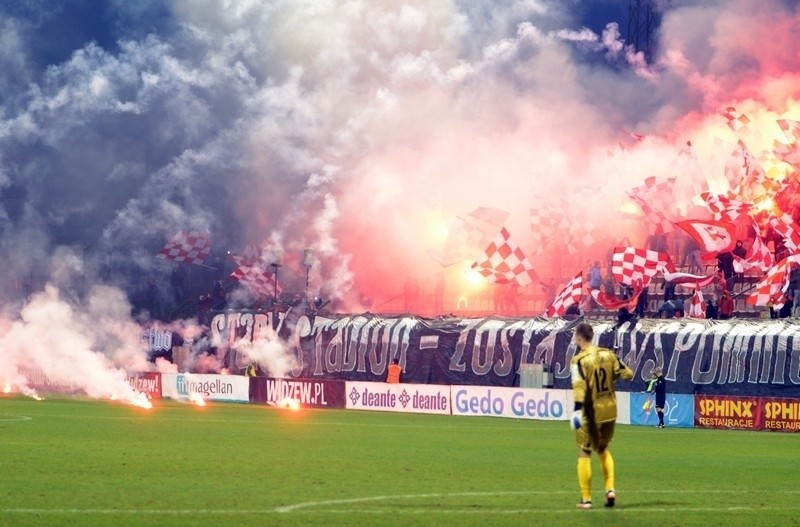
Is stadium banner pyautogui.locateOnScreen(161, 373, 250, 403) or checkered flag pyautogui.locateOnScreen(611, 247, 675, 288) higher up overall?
checkered flag pyautogui.locateOnScreen(611, 247, 675, 288)

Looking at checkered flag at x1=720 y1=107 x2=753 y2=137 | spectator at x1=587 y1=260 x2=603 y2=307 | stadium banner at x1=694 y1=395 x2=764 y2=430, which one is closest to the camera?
stadium banner at x1=694 y1=395 x2=764 y2=430

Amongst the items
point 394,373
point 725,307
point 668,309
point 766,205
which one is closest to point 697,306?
point 725,307

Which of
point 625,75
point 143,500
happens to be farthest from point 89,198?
point 143,500

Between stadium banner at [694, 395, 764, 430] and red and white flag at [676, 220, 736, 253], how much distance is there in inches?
430

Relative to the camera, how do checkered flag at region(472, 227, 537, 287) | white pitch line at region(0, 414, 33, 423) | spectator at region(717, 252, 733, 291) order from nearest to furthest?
white pitch line at region(0, 414, 33, 423) < spectator at region(717, 252, 733, 291) < checkered flag at region(472, 227, 537, 287)

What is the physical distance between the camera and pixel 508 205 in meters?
74.4

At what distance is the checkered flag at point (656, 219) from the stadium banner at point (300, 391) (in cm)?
1622

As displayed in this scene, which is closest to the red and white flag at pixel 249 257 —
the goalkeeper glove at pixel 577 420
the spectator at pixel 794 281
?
the spectator at pixel 794 281

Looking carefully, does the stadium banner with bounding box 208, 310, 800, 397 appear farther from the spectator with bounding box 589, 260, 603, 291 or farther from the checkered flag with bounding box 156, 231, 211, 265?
the checkered flag with bounding box 156, 231, 211, 265

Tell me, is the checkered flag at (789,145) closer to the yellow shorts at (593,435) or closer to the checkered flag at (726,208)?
the checkered flag at (726,208)

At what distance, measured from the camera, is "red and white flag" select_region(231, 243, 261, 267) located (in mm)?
74600

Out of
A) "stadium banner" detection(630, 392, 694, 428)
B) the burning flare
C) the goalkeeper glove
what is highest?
the goalkeeper glove

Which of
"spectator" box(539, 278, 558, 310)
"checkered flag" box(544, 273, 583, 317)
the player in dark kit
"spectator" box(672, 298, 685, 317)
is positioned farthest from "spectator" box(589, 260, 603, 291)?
the player in dark kit

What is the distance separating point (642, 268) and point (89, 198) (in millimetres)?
40980
